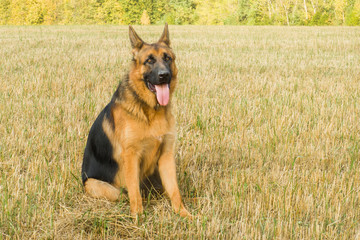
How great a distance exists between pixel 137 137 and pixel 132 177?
0.32 m

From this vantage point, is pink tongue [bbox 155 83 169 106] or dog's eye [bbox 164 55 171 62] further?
dog's eye [bbox 164 55 171 62]

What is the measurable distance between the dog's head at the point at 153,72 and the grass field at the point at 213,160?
865 mm

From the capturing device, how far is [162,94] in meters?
3.02

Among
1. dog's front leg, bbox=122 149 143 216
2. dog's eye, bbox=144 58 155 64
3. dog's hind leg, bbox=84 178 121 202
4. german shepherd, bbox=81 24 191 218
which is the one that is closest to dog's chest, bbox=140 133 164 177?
german shepherd, bbox=81 24 191 218

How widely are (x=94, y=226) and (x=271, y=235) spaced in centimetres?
122

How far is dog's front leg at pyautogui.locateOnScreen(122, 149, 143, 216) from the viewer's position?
2.79m

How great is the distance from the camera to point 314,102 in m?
5.86

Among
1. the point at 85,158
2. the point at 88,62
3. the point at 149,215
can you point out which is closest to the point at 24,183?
the point at 85,158

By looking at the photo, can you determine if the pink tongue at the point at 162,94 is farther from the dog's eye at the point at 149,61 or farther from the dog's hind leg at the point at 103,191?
the dog's hind leg at the point at 103,191

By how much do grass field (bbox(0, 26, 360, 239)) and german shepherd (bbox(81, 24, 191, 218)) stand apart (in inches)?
6.3

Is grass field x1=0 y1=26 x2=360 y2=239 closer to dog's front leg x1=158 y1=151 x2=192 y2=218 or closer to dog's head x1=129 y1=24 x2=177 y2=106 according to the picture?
dog's front leg x1=158 y1=151 x2=192 y2=218

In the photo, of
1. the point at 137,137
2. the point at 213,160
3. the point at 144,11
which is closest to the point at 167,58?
the point at 137,137

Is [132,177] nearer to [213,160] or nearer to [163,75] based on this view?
[163,75]

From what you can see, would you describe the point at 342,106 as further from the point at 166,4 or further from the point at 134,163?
the point at 166,4
